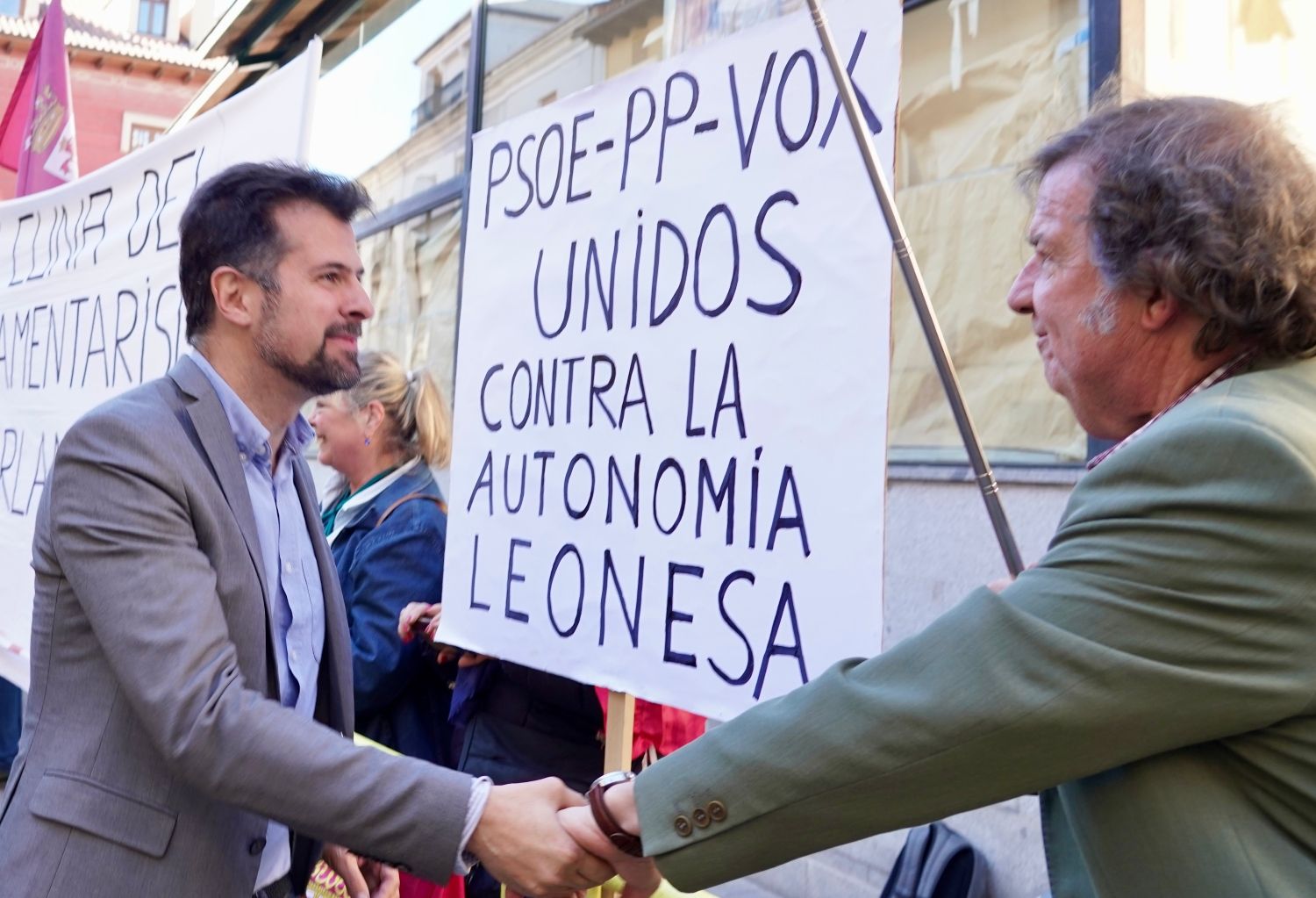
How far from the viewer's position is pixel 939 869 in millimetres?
3334

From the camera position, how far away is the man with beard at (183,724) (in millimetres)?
1577

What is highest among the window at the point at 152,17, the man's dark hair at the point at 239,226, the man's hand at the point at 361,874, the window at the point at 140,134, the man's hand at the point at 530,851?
the window at the point at 152,17

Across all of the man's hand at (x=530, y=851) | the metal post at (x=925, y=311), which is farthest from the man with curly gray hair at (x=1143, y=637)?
the man's hand at (x=530, y=851)

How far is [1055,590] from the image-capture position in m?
1.10

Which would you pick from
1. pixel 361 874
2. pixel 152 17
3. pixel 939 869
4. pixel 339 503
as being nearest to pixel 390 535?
pixel 339 503

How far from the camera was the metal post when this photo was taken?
1442mm

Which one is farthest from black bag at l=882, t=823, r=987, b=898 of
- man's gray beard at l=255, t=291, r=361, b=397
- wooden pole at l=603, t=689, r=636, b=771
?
man's gray beard at l=255, t=291, r=361, b=397

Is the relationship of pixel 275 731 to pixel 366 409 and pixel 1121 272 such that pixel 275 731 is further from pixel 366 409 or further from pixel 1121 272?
pixel 366 409

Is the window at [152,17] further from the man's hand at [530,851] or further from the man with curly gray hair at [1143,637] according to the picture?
the man with curly gray hair at [1143,637]

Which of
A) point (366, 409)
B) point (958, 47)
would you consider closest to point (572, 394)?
point (366, 409)

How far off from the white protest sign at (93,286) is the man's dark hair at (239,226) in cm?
57

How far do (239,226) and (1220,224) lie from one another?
1593 millimetres

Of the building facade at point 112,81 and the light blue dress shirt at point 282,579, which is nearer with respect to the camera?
the light blue dress shirt at point 282,579

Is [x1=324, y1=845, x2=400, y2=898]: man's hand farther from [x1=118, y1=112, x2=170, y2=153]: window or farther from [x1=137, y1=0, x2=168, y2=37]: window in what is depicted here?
[x1=137, y1=0, x2=168, y2=37]: window
